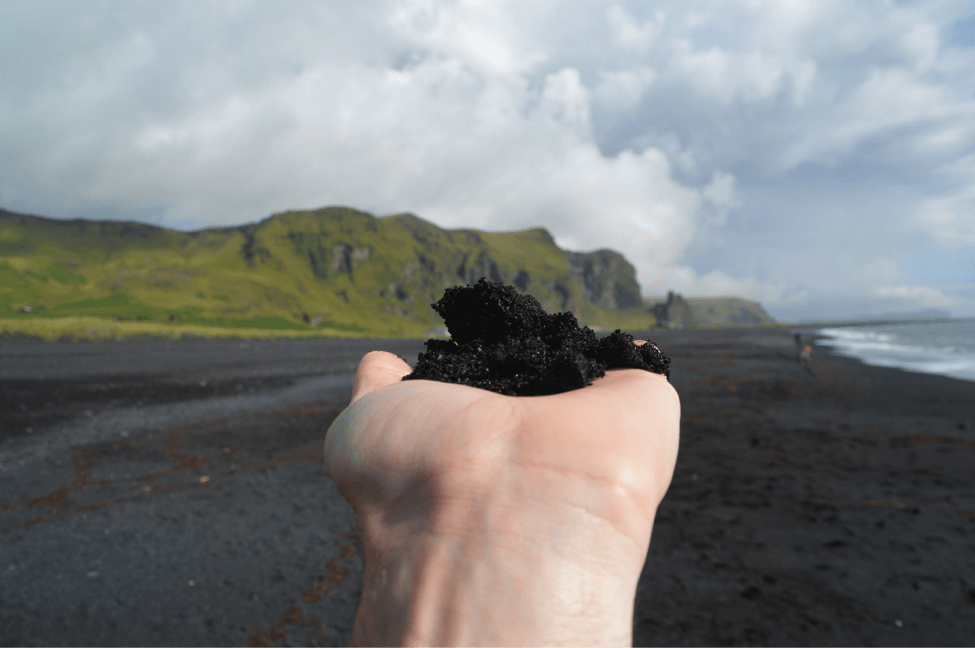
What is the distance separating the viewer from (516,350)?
293cm

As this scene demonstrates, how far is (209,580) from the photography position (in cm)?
763

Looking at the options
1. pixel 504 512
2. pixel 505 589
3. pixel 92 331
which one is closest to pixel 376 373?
pixel 504 512

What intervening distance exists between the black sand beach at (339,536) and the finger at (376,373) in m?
5.17

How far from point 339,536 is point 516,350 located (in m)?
8.22

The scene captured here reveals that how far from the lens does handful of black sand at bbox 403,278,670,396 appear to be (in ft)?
8.99

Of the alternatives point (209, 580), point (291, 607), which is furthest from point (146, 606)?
point (291, 607)

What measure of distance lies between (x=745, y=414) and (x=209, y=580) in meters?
20.4

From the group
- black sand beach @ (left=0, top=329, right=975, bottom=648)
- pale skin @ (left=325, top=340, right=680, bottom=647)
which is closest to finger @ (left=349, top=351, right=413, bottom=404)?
pale skin @ (left=325, top=340, right=680, bottom=647)

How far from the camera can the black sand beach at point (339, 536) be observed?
6.54m

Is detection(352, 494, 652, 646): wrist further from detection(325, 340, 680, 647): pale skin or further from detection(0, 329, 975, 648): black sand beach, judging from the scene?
detection(0, 329, 975, 648): black sand beach

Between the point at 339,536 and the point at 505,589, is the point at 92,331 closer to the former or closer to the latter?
the point at 339,536

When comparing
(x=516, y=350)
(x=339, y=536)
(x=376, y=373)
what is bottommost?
(x=339, y=536)

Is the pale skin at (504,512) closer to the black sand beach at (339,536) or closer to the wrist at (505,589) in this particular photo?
the wrist at (505,589)


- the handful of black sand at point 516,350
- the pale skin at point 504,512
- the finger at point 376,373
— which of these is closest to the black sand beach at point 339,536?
the finger at point 376,373
